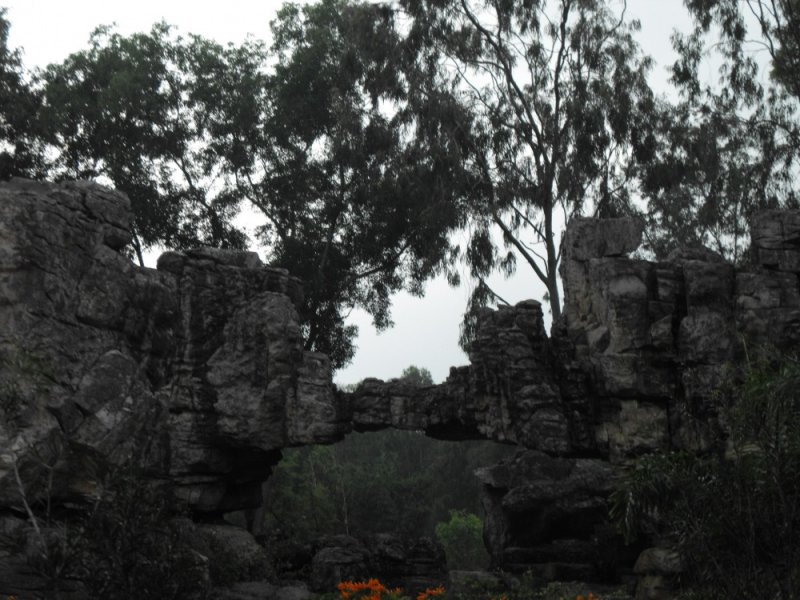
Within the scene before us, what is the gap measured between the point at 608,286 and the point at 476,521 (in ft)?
80.1

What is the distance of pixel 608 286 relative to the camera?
60.7 ft

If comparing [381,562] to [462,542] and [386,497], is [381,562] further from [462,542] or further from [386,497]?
[386,497]

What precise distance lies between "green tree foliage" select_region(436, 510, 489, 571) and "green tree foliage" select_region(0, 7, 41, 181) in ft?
69.8

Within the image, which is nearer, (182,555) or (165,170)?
(182,555)

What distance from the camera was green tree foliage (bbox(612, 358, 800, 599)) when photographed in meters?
7.33

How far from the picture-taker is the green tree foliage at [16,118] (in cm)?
2784

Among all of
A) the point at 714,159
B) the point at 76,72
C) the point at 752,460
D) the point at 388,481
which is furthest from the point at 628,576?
the point at 388,481

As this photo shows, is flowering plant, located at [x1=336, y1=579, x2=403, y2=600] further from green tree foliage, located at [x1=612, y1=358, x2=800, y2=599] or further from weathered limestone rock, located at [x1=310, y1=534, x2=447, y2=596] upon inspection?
weathered limestone rock, located at [x1=310, y1=534, x2=447, y2=596]

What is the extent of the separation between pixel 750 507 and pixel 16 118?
84.0 ft

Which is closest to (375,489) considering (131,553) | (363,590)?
(363,590)

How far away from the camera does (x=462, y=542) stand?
3991 centimetres

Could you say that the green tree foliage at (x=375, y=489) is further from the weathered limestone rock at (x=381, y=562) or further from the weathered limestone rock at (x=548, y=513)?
the weathered limestone rock at (x=548, y=513)

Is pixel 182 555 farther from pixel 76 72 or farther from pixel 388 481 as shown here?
pixel 388 481

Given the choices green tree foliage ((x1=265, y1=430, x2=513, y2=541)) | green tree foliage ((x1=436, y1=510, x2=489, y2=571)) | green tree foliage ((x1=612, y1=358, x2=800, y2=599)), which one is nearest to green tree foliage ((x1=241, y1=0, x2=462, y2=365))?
green tree foliage ((x1=265, y1=430, x2=513, y2=541))
